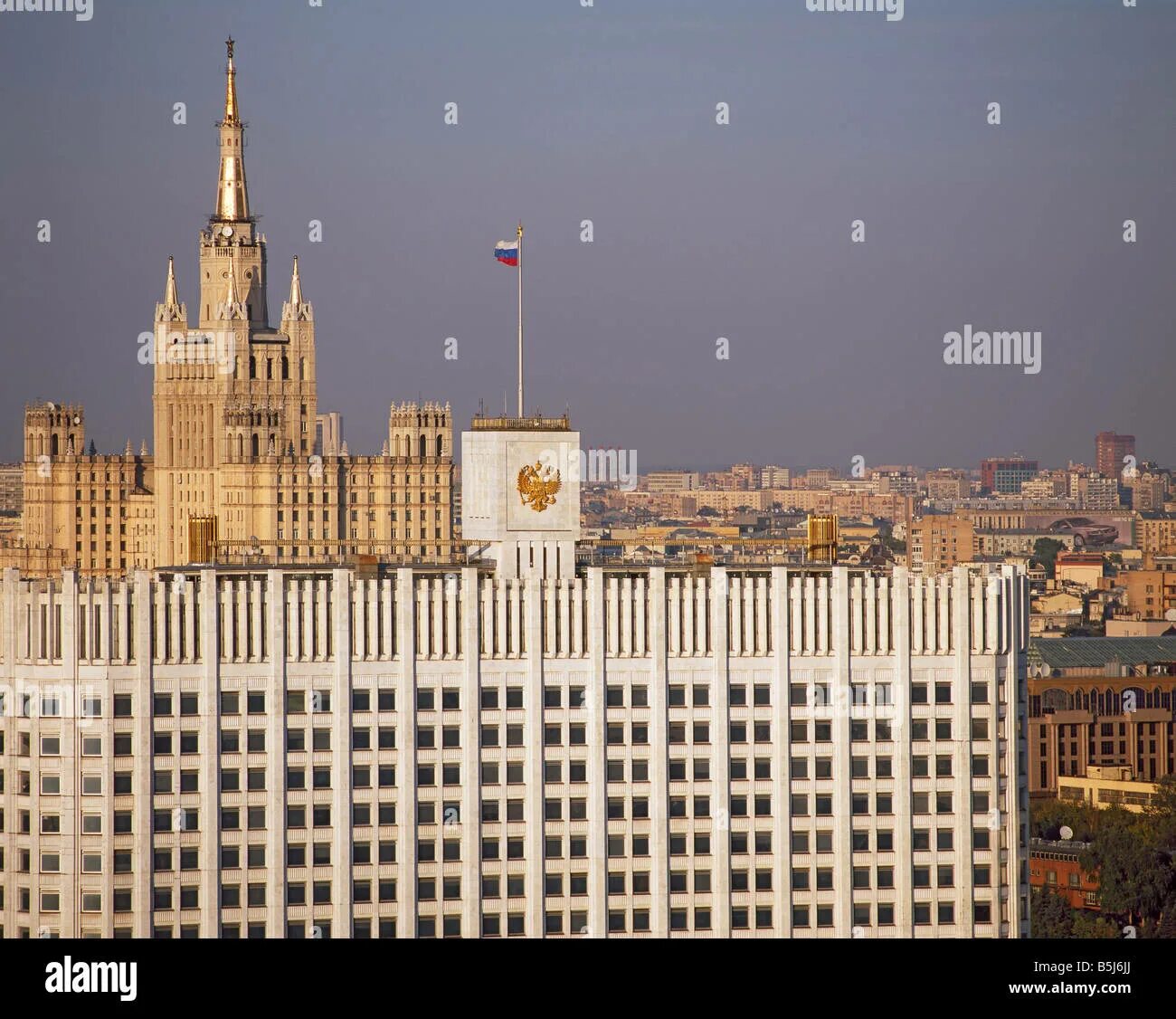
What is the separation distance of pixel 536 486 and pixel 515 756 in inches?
424

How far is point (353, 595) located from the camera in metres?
69.7

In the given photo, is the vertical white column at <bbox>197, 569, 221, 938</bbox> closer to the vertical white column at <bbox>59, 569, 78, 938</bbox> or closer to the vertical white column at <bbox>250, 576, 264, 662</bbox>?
the vertical white column at <bbox>250, 576, 264, 662</bbox>

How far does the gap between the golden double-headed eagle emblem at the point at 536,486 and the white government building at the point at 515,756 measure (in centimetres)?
521

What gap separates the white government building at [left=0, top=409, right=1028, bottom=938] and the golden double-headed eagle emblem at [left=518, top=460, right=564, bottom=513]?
205 inches

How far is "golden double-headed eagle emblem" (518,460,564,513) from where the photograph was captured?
254ft

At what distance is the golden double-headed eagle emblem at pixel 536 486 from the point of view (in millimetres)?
77438

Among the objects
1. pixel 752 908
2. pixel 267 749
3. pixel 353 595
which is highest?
pixel 353 595

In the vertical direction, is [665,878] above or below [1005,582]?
below

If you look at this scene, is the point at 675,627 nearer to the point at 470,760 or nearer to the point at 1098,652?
the point at 470,760

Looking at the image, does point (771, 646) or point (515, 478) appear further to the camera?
point (515, 478)

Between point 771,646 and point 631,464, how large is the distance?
415ft

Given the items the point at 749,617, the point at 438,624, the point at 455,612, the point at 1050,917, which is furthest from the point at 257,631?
the point at 1050,917
